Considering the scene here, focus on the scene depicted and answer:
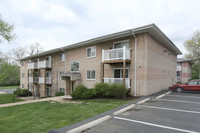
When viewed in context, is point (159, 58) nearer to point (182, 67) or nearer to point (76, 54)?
point (76, 54)

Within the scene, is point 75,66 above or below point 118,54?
below

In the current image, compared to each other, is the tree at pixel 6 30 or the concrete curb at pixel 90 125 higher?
the tree at pixel 6 30

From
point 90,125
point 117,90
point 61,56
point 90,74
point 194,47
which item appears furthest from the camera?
point 194,47

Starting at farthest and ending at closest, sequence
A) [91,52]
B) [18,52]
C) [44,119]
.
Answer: [18,52]
[91,52]
[44,119]

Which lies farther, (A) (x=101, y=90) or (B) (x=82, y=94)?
(B) (x=82, y=94)

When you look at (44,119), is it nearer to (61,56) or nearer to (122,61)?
(122,61)

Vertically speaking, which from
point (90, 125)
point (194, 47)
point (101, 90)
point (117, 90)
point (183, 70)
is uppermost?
point (194, 47)

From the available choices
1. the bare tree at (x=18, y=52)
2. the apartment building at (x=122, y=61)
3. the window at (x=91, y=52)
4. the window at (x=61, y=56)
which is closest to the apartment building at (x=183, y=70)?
the apartment building at (x=122, y=61)

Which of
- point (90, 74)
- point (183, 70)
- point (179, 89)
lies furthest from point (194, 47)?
point (90, 74)

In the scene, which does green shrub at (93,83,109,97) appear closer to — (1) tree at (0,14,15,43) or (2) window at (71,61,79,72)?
(2) window at (71,61,79,72)

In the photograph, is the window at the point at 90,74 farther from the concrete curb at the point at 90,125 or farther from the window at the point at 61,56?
the concrete curb at the point at 90,125

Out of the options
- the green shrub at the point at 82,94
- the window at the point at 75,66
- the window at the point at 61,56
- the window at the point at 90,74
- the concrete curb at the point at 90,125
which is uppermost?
the window at the point at 61,56

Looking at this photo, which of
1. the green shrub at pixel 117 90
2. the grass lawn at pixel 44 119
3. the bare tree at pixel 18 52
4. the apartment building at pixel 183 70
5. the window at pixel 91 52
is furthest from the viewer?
the bare tree at pixel 18 52

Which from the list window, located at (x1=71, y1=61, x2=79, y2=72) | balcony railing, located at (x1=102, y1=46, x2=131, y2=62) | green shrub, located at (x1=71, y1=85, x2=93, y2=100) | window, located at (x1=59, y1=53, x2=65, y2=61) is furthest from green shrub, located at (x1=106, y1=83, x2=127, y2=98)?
window, located at (x1=59, y1=53, x2=65, y2=61)
